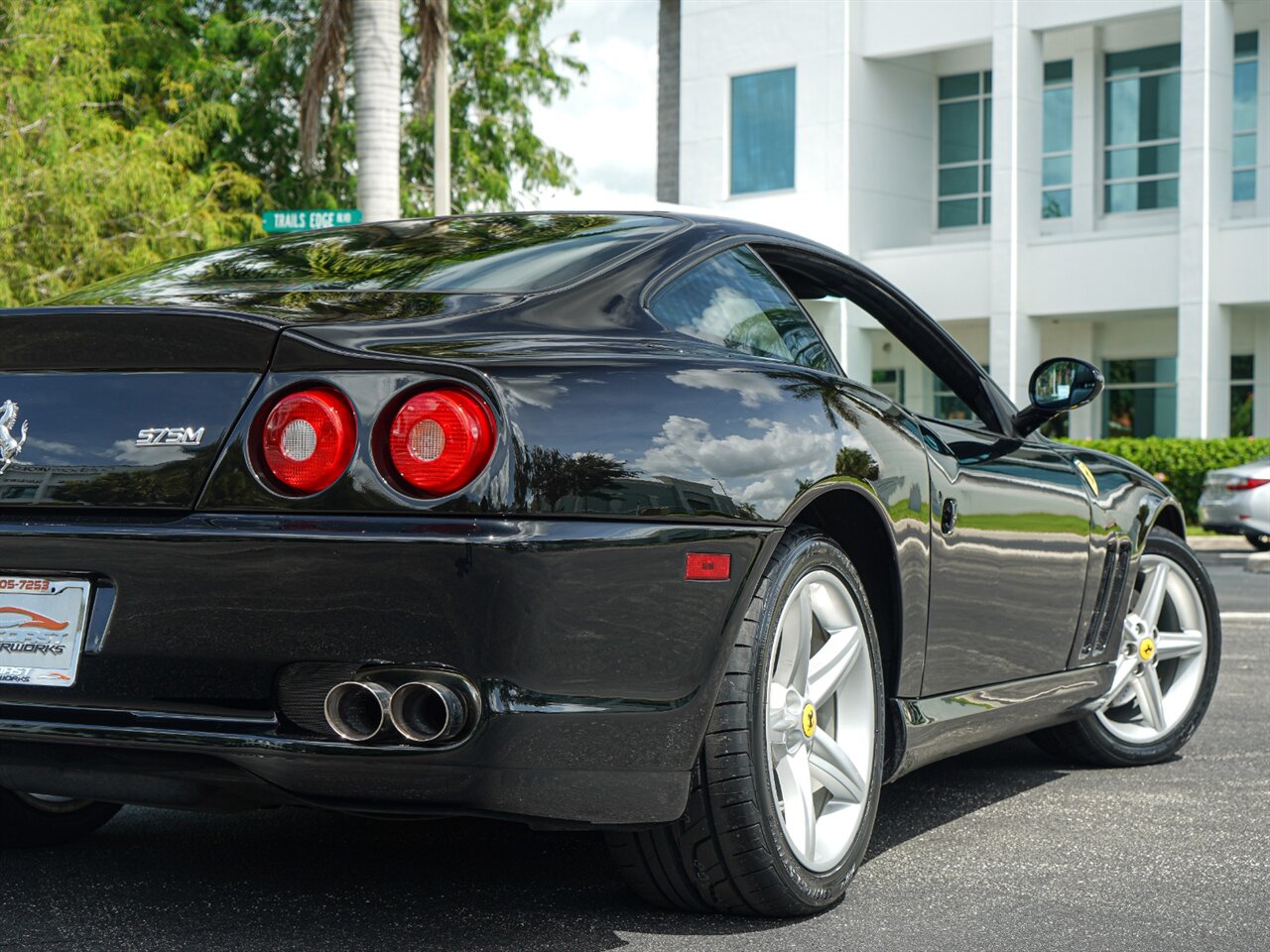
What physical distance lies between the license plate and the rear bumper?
0.08ft

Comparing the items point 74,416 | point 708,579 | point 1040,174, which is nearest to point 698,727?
point 708,579

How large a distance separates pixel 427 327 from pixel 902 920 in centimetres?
158

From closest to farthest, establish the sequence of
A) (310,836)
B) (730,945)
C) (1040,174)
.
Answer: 1. (730,945)
2. (310,836)
3. (1040,174)

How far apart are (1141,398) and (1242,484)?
532 inches

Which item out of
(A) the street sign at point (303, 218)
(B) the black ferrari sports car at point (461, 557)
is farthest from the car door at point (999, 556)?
(A) the street sign at point (303, 218)

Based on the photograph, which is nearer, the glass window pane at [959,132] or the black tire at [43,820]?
the black tire at [43,820]

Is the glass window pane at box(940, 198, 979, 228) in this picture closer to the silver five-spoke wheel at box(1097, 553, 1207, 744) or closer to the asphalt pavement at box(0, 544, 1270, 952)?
the silver five-spoke wheel at box(1097, 553, 1207, 744)

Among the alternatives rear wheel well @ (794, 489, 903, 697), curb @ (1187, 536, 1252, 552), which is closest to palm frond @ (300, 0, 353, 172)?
curb @ (1187, 536, 1252, 552)

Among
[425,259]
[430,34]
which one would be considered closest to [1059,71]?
[430,34]

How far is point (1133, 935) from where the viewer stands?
3.64 m

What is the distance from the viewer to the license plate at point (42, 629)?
3240 millimetres

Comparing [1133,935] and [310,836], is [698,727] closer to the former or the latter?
[1133,935]

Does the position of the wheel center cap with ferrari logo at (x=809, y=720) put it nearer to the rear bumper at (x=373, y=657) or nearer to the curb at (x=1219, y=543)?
the rear bumper at (x=373, y=657)

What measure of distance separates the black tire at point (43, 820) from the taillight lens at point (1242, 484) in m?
16.6
